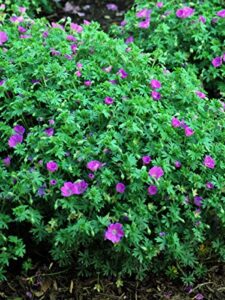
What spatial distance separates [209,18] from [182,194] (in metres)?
1.78

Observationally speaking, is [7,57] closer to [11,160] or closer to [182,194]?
[11,160]

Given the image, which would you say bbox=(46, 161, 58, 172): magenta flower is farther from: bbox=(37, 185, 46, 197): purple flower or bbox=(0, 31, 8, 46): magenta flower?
bbox=(0, 31, 8, 46): magenta flower

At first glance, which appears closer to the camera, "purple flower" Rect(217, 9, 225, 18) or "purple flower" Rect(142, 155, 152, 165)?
"purple flower" Rect(142, 155, 152, 165)

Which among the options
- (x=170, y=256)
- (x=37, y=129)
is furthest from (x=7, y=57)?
(x=170, y=256)

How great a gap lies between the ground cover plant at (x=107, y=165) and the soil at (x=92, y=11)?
202 cm

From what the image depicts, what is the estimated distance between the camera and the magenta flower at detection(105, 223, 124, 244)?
111 inches

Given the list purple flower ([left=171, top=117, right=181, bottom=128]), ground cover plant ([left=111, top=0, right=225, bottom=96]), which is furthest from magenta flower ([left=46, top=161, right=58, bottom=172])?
ground cover plant ([left=111, top=0, right=225, bottom=96])

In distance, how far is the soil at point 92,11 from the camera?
212 inches

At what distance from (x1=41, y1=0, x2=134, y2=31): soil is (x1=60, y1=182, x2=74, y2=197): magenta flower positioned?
271 centimetres

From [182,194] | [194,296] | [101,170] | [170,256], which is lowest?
[194,296]

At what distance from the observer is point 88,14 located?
17.9 ft

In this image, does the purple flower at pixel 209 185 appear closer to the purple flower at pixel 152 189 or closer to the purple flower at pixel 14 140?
the purple flower at pixel 152 189

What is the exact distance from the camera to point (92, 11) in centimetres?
552

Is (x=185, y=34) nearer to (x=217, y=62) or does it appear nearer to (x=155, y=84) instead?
(x=217, y=62)
